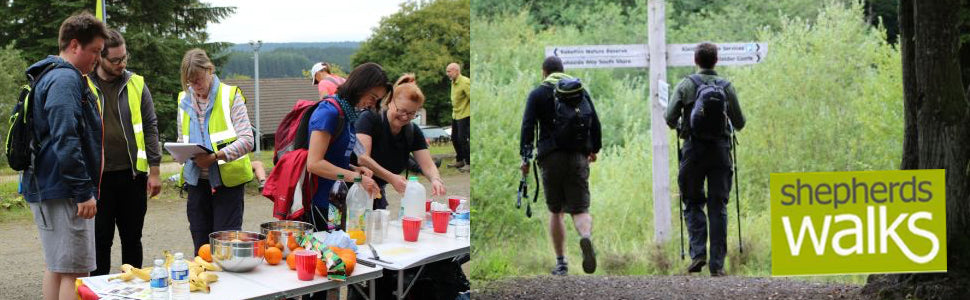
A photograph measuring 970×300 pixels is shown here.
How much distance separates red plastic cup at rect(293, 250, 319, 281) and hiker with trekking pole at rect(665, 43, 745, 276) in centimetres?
117

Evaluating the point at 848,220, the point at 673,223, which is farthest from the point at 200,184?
the point at 848,220

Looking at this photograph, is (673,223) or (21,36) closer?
(673,223)

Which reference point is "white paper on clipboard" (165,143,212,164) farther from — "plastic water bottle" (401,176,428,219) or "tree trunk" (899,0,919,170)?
"tree trunk" (899,0,919,170)

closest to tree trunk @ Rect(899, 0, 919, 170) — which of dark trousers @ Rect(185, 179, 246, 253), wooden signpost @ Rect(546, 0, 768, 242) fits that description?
wooden signpost @ Rect(546, 0, 768, 242)

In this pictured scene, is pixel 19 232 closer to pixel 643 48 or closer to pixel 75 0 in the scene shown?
pixel 75 0

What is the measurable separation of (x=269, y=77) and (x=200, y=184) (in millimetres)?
700

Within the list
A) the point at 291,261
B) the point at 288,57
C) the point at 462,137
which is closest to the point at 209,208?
the point at 288,57

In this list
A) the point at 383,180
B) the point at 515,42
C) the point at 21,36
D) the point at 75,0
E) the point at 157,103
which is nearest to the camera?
the point at 515,42

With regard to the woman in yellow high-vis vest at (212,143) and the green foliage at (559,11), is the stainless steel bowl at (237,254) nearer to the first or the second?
the green foliage at (559,11)

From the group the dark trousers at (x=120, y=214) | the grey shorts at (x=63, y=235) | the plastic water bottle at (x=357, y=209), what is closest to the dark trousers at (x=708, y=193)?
the plastic water bottle at (x=357, y=209)

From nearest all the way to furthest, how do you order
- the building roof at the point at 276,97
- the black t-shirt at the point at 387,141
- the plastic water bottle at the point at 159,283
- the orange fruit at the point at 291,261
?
1. the plastic water bottle at the point at 159,283
2. the orange fruit at the point at 291,261
3. the black t-shirt at the point at 387,141
4. the building roof at the point at 276,97

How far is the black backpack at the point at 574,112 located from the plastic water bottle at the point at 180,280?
1.13m

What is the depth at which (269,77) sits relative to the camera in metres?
4.53

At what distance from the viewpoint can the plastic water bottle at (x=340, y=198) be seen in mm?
3617
